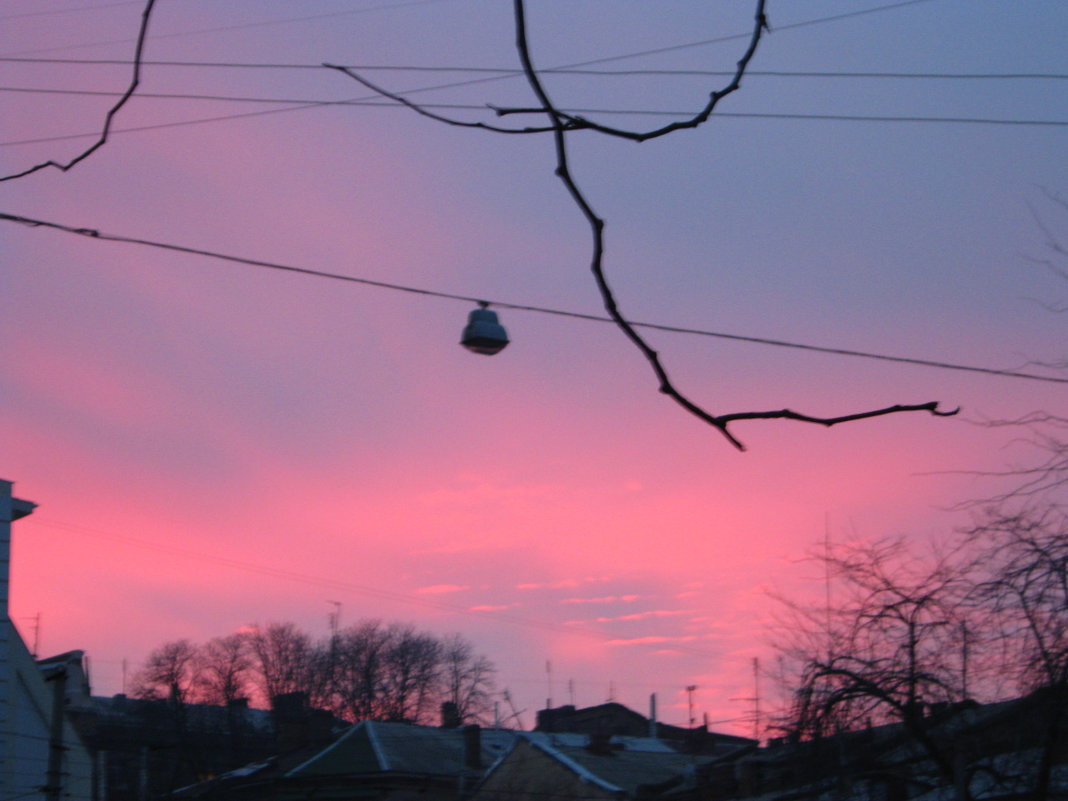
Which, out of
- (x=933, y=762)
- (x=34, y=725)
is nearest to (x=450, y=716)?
(x=34, y=725)

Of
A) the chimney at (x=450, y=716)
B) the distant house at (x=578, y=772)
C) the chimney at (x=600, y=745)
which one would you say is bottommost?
the distant house at (x=578, y=772)

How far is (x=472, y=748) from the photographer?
38625mm

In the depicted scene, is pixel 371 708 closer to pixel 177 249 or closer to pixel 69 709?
pixel 69 709

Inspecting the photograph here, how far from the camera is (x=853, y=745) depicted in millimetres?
14102

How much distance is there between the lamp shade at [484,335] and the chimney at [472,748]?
98.5ft

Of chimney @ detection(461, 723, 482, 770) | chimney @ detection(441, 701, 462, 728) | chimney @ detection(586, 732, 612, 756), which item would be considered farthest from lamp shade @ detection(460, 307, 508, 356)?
chimney @ detection(441, 701, 462, 728)

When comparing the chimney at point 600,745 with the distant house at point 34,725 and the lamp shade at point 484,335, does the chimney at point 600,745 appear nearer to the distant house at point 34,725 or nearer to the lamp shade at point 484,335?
the distant house at point 34,725

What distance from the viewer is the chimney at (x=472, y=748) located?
38.3 metres

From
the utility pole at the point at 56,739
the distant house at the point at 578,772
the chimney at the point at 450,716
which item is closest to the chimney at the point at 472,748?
the distant house at the point at 578,772

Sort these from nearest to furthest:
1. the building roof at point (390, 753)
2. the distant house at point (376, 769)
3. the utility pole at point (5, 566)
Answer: the utility pole at point (5, 566), the distant house at point (376, 769), the building roof at point (390, 753)

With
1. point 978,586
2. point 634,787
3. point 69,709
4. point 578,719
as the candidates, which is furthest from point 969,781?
point 578,719

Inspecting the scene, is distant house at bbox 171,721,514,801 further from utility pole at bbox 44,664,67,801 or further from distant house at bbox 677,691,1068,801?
distant house at bbox 677,691,1068,801

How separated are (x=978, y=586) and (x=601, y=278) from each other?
1031 cm

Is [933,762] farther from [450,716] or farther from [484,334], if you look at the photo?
[450,716]
